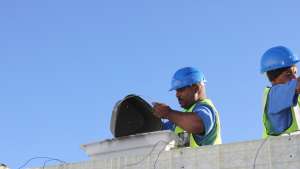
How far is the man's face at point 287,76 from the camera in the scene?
8.00 meters

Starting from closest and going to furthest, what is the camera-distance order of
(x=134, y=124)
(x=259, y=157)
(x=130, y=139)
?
1. (x=259, y=157)
2. (x=130, y=139)
3. (x=134, y=124)

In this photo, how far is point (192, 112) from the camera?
310 inches

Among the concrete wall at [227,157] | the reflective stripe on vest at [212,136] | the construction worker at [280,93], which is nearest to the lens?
the concrete wall at [227,157]

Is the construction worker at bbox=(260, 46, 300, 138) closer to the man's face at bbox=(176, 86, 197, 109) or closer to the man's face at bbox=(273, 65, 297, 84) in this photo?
the man's face at bbox=(273, 65, 297, 84)

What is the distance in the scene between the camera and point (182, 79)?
854 cm

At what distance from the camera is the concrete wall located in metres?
6.99

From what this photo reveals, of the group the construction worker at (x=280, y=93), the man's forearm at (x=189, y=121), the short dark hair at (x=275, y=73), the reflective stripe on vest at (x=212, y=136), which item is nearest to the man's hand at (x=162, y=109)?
the man's forearm at (x=189, y=121)

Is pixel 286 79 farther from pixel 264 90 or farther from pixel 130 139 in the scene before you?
pixel 130 139

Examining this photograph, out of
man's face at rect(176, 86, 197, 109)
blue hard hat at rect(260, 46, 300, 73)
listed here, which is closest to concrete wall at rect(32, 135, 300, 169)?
man's face at rect(176, 86, 197, 109)

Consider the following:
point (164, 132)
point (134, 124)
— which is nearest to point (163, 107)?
point (164, 132)

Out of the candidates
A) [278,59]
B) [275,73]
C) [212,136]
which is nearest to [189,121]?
[212,136]

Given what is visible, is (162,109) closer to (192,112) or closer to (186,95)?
(192,112)

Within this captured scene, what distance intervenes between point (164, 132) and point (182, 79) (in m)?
0.85

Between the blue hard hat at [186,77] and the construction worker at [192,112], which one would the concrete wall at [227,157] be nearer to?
the construction worker at [192,112]
